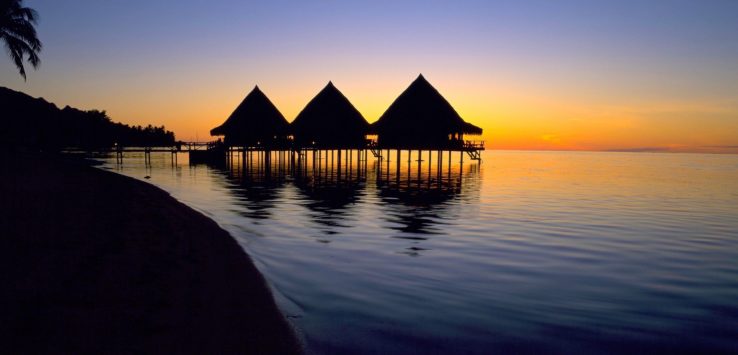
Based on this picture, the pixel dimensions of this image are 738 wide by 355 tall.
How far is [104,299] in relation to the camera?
4.52 meters

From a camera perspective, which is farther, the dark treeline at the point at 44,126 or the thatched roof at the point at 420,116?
the dark treeline at the point at 44,126

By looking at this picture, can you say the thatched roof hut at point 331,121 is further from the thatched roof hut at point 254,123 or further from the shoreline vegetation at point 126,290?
the shoreline vegetation at point 126,290

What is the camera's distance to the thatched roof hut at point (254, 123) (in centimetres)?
4109

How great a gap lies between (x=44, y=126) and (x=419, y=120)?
1455 inches

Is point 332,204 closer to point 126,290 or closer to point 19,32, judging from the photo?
point 126,290

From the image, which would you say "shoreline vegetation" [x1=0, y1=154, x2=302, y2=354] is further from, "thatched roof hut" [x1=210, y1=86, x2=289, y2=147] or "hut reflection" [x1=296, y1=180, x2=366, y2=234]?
"thatched roof hut" [x1=210, y1=86, x2=289, y2=147]

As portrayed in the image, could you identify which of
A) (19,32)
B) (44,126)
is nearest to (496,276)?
(19,32)

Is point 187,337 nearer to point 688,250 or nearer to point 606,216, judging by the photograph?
point 688,250

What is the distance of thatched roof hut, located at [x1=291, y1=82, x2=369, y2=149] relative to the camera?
3856 cm

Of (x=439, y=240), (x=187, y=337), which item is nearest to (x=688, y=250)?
(x=439, y=240)

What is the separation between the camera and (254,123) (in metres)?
41.0

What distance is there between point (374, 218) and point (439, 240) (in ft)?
10.7

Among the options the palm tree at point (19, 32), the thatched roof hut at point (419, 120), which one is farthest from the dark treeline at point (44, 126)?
the thatched roof hut at point (419, 120)

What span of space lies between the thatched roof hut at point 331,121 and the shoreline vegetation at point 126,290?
1187 inches
